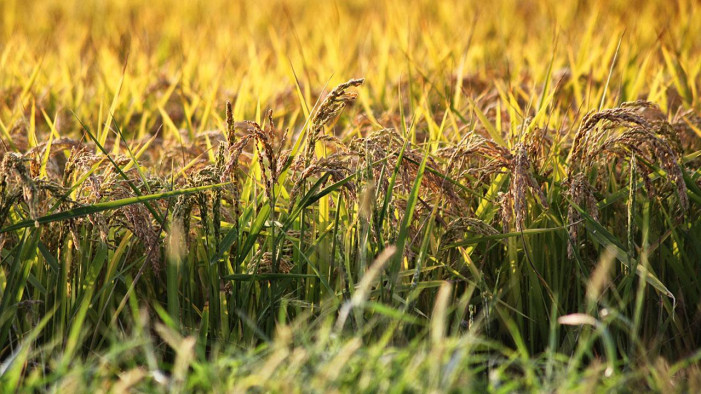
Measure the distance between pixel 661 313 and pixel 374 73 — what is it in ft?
7.71

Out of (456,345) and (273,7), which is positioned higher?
(273,7)

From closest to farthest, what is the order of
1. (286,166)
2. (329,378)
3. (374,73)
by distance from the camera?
1. (329,378)
2. (286,166)
3. (374,73)

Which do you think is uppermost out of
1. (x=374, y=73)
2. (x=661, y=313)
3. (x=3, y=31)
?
(x=3, y=31)

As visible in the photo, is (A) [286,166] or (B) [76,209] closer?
(B) [76,209]

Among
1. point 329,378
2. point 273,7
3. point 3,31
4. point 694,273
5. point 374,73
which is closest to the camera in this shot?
point 329,378

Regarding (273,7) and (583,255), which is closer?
(583,255)

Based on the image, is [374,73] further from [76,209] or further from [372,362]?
[372,362]

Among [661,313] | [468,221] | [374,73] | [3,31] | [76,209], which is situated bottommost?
[661,313]

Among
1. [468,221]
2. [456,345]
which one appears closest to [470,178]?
[468,221]

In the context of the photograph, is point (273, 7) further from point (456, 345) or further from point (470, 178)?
point (456, 345)

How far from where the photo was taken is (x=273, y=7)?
6.44 metres

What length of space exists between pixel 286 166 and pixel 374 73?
2.22 m

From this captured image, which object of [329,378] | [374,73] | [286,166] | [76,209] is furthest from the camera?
[374,73]

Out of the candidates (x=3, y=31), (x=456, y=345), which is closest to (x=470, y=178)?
(x=456, y=345)
